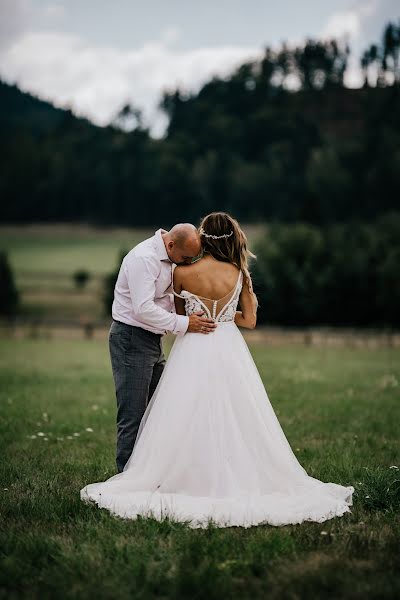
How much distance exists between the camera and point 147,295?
631 cm

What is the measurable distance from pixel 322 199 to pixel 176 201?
18.5 metres

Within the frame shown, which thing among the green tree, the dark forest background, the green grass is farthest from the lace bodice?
the dark forest background

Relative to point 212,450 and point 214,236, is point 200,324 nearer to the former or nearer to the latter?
point 214,236

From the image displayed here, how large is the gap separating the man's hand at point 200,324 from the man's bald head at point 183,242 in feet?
1.81

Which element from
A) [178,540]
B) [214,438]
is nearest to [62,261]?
[214,438]

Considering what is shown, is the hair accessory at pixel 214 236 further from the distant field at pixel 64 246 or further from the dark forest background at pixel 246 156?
the dark forest background at pixel 246 156

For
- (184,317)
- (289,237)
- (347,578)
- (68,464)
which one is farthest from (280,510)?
(289,237)

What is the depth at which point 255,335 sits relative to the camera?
1665 inches

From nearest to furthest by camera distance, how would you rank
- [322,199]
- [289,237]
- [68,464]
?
[68,464]
[289,237]
[322,199]

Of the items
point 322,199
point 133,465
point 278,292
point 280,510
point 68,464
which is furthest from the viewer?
point 322,199

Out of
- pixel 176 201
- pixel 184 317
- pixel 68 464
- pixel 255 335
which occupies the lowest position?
pixel 255 335

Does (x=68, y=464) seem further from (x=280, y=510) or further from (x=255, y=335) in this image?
(x=255, y=335)

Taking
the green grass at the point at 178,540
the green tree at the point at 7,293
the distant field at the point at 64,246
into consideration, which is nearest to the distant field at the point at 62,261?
the distant field at the point at 64,246

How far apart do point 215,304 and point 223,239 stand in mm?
596
